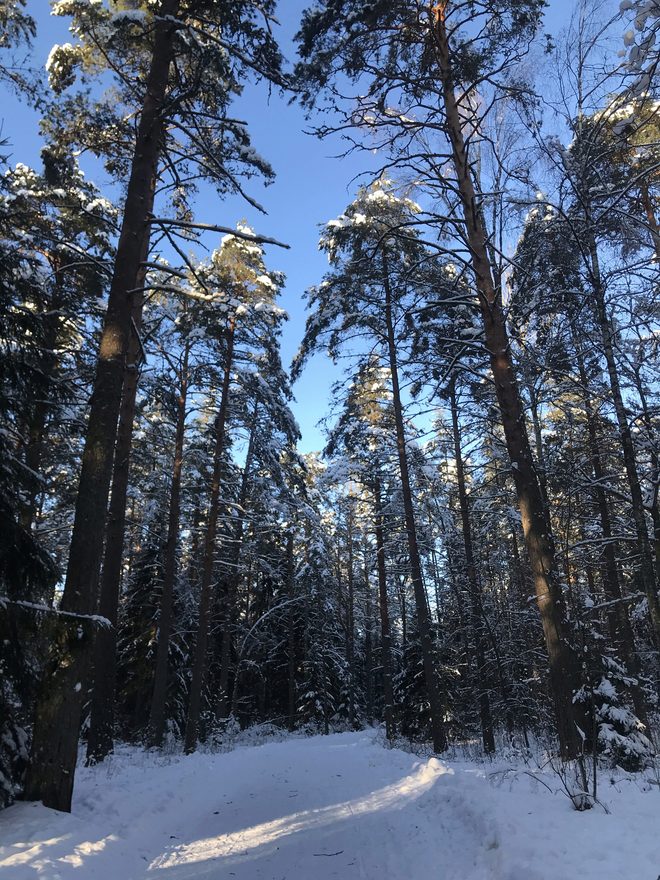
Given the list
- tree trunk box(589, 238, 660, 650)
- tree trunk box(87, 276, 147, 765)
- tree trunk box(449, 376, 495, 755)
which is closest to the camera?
tree trunk box(589, 238, 660, 650)

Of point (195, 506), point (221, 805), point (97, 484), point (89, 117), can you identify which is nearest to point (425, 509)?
point (195, 506)

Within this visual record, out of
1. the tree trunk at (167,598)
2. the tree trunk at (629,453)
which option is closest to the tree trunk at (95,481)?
the tree trunk at (167,598)

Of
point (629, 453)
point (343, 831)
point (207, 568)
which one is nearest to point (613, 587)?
point (629, 453)

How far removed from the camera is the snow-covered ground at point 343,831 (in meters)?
3.91

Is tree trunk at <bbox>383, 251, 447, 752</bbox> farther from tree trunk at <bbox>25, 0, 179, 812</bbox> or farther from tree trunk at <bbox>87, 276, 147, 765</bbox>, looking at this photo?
tree trunk at <bbox>87, 276, 147, 765</bbox>

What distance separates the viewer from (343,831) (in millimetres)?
6055

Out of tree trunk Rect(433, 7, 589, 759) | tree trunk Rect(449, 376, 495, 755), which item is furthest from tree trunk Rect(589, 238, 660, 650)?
tree trunk Rect(449, 376, 495, 755)

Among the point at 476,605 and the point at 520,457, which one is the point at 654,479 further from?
the point at 476,605

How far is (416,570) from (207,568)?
5922mm

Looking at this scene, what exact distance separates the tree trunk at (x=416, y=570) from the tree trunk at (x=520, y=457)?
3.26 meters

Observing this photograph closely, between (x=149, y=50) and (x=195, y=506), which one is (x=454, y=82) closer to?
(x=149, y=50)

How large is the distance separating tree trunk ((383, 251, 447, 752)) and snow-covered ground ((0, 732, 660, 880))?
4334mm

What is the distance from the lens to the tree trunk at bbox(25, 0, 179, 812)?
5289 millimetres

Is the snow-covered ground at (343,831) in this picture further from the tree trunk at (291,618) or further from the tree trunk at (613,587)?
the tree trunk at (291,618)
